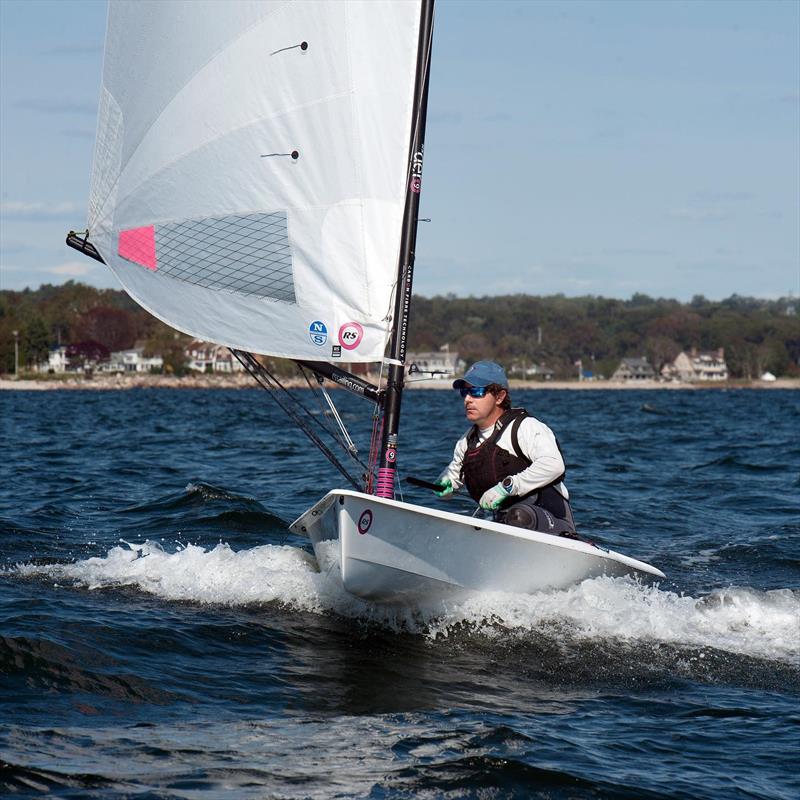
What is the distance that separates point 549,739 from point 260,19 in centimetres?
488

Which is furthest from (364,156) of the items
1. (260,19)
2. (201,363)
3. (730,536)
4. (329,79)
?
(201,363)

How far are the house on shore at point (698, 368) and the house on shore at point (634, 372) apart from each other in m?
2.14

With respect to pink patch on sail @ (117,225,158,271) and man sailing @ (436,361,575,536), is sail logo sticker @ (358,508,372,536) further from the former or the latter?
pink patch on sail @ (117,225,158,271)

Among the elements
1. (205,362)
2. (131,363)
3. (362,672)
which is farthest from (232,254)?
(131,363)

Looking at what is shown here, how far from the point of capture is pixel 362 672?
669 cm

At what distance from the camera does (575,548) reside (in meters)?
7.11

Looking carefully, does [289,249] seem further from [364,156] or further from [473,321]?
[473,321]

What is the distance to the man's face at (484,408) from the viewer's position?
7.43 meters

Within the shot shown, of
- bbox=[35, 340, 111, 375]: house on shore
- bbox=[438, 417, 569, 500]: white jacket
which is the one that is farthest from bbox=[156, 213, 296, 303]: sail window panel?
bbox=[35, 340, 111, 375]: house on shore

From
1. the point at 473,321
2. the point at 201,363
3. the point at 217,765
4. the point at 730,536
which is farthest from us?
the point at 473,321

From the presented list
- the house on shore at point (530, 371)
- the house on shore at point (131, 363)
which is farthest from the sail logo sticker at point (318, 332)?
the house on shore at point (530, 371)

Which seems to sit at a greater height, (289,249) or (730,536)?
(289,249)

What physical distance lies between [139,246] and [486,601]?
10.9ft

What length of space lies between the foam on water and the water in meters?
0.02
